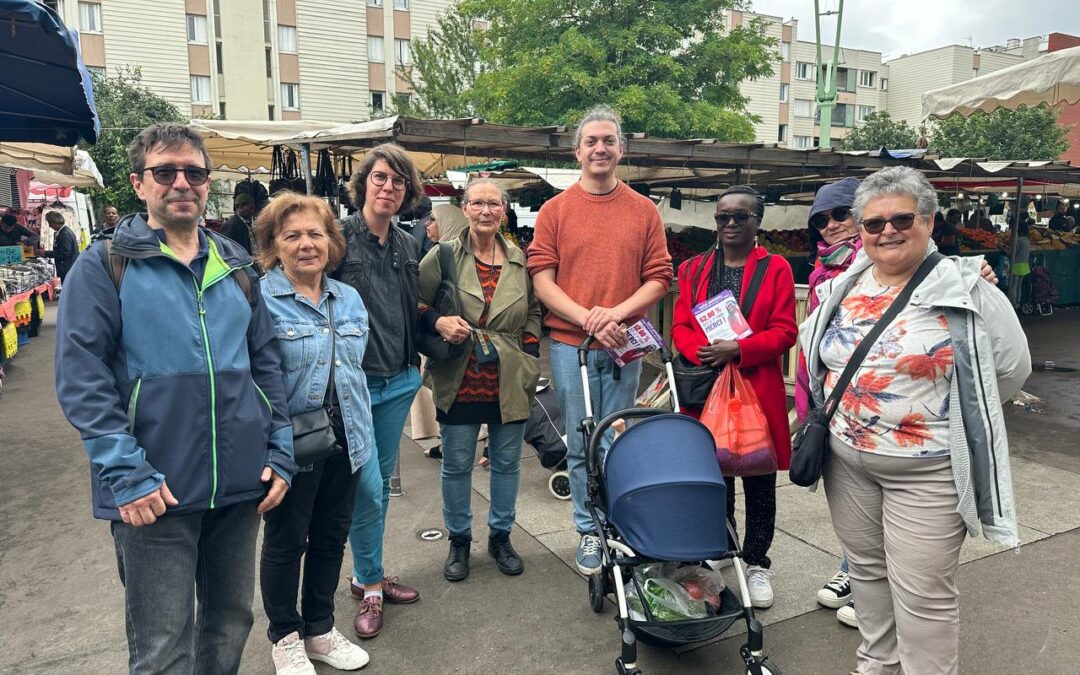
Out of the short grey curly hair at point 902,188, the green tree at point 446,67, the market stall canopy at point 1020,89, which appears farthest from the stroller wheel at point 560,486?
the green tree at point 446,67

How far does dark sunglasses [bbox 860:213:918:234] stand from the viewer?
2.31 metres

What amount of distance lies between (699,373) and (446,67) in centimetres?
2307

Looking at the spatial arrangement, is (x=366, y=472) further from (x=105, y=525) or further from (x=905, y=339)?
(x=105, y=525)

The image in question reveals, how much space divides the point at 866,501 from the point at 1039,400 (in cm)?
606

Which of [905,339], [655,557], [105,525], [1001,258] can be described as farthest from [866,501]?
[1001,258]

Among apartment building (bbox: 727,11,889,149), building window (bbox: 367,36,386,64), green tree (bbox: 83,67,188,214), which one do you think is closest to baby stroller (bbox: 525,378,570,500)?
green tree (bbox: 83,67,188,214)

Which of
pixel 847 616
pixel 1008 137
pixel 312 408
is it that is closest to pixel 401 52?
pixel 1008 137

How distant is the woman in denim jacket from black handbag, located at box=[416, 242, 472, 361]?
0.47 meters

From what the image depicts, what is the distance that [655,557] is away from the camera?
2.57 metres

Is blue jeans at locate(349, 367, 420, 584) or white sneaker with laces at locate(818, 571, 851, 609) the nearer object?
blue jeans at locate(349, 367, 420, 584)

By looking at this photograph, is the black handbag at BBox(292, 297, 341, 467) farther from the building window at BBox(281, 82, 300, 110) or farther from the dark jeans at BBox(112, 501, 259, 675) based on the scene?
the building window at BBox(281, 82, 300, 110)

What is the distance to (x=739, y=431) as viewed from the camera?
3.04 metres

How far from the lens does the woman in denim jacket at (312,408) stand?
2557 millimetres

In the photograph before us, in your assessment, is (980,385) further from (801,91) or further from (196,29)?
(801,91)
